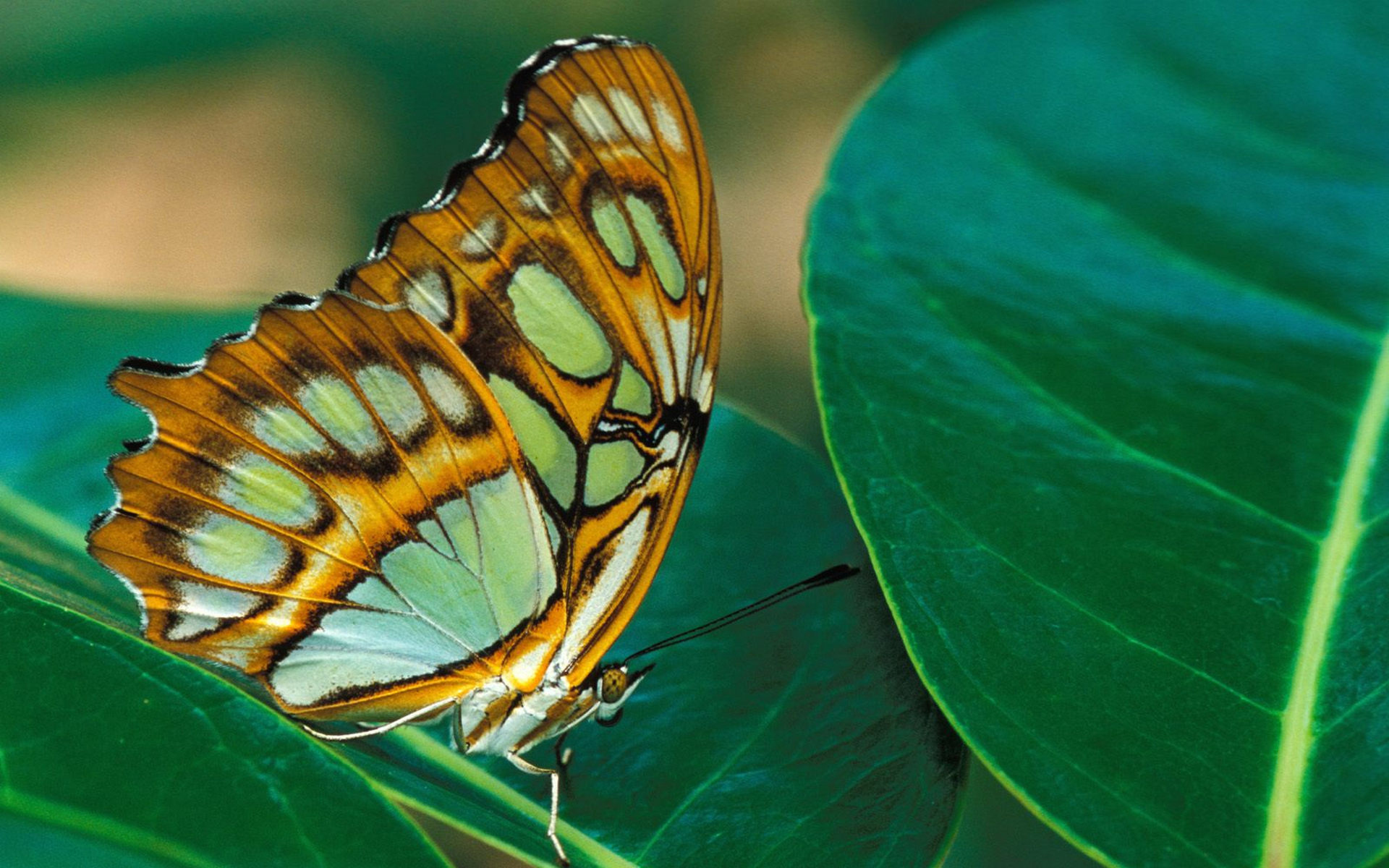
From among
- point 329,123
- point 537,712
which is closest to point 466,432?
point 537,712

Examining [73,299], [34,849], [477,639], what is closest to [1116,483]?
[477,639]

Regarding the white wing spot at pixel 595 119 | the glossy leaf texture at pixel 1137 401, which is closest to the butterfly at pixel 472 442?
the white wing spot at pixel 595 119

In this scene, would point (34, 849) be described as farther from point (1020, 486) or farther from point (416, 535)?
point (1020, 486)

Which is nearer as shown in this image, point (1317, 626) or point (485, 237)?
point (1317, 626)

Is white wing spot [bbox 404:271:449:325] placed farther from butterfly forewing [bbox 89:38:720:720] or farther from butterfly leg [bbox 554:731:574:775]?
butterfly leg [bbox 554:731:574:775]

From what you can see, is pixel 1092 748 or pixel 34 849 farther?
pixel 1092 748

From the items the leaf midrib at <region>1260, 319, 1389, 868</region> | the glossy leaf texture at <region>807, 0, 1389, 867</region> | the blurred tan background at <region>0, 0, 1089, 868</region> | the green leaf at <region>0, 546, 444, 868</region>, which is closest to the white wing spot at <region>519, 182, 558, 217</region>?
the glossy leaf texture at <region>807, 0, 1389, 867</region>

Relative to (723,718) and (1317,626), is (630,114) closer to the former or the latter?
(723,718)

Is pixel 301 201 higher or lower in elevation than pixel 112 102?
lower
